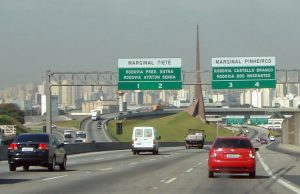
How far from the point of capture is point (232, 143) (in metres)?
27.5

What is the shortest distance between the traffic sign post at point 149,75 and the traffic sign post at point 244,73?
3423 mm

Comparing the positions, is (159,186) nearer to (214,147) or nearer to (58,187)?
(58,187)

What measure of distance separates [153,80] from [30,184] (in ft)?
137

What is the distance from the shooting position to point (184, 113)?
6442 inches

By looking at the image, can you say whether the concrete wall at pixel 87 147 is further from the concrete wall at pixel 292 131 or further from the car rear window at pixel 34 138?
the concrete wall at pixel 292 131

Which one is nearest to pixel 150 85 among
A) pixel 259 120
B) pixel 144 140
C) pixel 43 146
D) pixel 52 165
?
pixel 144 140

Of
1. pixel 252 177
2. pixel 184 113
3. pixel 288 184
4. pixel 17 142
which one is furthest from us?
pixel 184 113

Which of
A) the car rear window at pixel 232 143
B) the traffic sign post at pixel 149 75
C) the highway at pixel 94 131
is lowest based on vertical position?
the highway at pixel 94 131

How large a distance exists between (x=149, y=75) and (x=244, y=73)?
8.29 metres

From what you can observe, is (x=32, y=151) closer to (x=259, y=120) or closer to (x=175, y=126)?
(x=175, y=126)

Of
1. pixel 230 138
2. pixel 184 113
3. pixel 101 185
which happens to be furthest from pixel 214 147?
pixel 184 113

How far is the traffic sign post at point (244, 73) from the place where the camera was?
6309cm

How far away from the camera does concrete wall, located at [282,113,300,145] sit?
96688 millimetres

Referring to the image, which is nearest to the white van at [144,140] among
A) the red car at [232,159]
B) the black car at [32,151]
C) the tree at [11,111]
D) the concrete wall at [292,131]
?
the black car at [32,151]
